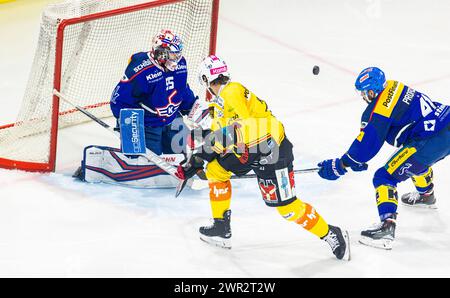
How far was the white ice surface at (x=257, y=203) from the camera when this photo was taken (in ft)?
14.3

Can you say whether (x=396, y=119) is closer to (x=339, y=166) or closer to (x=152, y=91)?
(x=339, y=166)

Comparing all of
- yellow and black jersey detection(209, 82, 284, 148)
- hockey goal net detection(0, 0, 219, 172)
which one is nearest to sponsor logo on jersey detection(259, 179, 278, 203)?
yellow and black jersey detection(209, 82, 284, 148)

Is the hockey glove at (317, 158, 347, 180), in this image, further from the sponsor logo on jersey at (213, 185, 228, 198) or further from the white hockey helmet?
the white hockey helmet

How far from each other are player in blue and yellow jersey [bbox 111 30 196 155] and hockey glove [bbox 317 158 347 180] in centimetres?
104

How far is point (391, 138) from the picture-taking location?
457 cm

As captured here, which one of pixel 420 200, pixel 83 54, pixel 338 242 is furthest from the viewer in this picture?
pixel 83 54

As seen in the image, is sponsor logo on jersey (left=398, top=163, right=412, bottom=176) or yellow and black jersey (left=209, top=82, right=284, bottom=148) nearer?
yellow and black jersey (left=209, top=82, right=284, bottom=148)

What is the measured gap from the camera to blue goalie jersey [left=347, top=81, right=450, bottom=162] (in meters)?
4.39

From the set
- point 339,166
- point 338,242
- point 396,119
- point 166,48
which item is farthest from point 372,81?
point 166,48

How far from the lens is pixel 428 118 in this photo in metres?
4.46

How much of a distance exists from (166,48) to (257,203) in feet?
3.26

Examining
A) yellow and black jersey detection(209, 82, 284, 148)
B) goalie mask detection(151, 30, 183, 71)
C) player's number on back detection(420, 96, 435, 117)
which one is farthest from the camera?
goalie mask detection(151, 30, 183, 71)

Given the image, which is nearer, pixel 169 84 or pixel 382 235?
pixel 382 235
